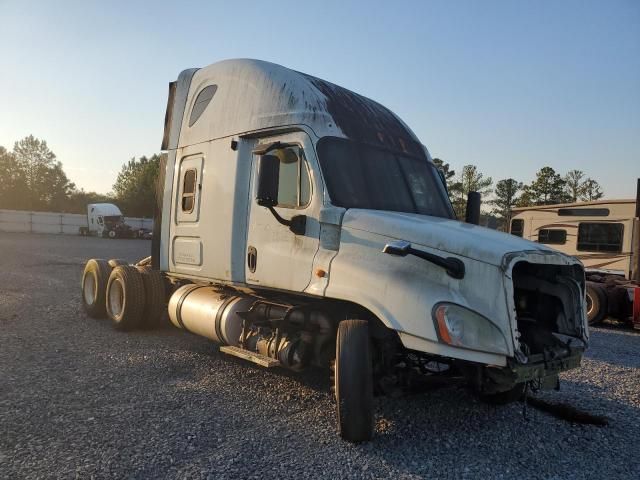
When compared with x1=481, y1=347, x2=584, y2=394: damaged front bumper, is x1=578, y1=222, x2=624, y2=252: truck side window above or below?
above

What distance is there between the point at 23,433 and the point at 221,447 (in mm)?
1621

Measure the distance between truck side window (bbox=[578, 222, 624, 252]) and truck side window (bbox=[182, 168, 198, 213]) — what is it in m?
11.5

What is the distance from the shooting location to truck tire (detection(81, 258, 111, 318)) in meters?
8.91

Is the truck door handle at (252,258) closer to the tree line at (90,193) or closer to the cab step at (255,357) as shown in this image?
the cab step at (255,357)

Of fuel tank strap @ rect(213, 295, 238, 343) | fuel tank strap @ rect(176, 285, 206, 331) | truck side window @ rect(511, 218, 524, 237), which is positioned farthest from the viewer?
truck side window @ rect(511, 218, 524, 237)

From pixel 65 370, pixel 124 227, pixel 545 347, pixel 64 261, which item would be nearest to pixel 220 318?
pixel 65 370

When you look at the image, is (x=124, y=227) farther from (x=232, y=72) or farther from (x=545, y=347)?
(x=545, y=347)

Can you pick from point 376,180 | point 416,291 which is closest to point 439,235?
point 416,291

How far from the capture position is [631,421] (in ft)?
17.3

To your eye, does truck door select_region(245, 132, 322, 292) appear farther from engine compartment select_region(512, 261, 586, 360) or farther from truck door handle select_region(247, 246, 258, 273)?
engine compartment select_region(512, 261, 586, 360)

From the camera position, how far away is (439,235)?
4188 millimetres

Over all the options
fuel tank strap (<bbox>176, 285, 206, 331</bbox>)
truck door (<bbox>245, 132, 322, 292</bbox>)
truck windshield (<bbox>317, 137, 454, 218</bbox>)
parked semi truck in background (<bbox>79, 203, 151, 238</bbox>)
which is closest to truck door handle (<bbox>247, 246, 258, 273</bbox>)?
truck door (<bbox>245, 132, 322, 292</bbox>)

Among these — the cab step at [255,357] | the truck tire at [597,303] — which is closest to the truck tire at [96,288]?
the cab step at [255,357]

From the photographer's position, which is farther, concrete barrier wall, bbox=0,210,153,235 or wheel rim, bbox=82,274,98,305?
concrete barrier wall, bbox=0,210,153,235
